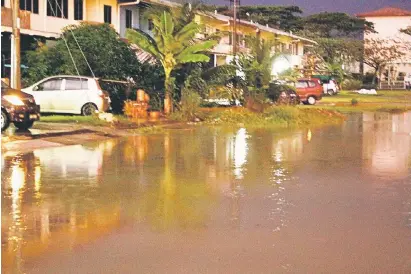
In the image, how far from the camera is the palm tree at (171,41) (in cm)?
2698

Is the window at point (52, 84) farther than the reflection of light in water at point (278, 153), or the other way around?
the window at point (52, 84)

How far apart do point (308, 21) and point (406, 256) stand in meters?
76.3

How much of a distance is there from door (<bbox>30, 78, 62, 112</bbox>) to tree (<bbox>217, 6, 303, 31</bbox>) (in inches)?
2064

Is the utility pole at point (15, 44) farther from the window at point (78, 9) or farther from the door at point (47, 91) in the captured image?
the window at point (78, 9)

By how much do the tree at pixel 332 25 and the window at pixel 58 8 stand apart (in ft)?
163

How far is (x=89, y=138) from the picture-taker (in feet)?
64.8

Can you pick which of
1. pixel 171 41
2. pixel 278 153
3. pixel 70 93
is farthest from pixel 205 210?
pixel 171 41

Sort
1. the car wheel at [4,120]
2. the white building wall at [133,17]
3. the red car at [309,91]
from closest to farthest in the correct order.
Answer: the car wheel at [4,120], the white building wall at [133,17], the red car at [309,91]

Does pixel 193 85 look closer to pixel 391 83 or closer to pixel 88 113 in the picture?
pixel 88 113

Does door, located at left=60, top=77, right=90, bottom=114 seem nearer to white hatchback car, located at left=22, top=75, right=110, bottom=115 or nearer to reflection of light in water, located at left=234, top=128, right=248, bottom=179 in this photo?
→ white hatchback car, located at left=22, top=75, right=110, bottom=115

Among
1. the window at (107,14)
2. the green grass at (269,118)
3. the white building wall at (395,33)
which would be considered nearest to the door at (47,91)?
the green grass at (269,118)

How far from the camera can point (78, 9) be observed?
1369 inches

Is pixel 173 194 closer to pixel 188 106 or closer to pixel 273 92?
pixel 188 106

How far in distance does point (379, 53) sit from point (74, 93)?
6296 cm
